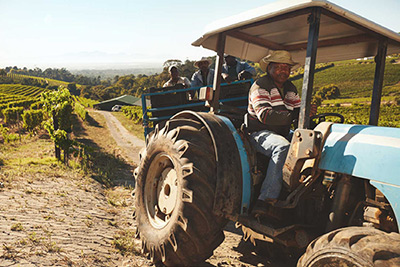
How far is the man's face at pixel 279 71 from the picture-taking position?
3100 mm

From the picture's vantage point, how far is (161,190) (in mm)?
3328

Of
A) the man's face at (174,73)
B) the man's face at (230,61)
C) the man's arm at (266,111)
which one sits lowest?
the man's arm at (266,111)

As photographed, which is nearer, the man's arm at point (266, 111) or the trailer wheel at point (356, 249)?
the trailer wheel at point (356, 249)

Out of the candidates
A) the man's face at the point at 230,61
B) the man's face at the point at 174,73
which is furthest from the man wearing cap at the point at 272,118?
the man's face at the point at 174,73

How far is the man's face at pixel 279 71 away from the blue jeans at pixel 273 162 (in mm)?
624

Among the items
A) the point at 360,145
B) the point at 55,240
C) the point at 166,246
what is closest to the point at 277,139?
the point at 360,145

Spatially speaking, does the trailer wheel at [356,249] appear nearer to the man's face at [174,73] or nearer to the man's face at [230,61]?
the man's face at [230,61]

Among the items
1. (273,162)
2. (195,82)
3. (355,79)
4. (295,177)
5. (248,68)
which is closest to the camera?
(295,177)

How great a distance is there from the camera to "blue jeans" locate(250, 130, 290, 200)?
264cm

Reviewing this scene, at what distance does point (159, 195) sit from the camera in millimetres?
3352

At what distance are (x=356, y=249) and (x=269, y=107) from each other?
1398 mm

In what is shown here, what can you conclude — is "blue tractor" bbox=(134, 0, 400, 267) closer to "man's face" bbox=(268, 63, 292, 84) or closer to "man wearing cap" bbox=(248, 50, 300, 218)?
"man wearing cap" bbox=(248, 50, 300, 218)

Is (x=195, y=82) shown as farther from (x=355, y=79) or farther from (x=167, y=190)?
(x=355, y=79)

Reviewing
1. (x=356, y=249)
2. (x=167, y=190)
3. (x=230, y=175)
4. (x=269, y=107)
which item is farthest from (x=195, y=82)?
(x=356, y=249)
